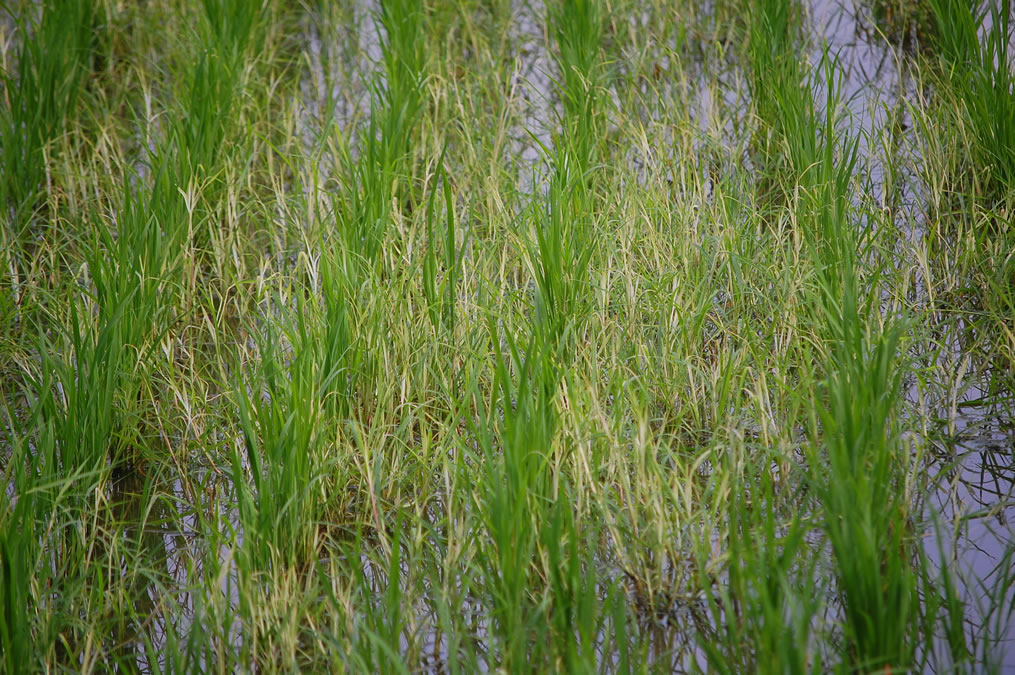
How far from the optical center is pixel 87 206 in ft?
12.5

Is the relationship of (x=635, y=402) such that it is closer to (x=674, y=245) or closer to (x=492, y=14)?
(x=674, y=245)

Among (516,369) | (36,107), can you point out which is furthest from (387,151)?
(36,107)

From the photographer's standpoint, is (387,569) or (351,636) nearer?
(351,636)

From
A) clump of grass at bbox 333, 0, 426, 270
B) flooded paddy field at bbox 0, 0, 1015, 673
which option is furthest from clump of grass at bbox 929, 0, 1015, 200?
clump of grass at bbox 333, 0, 426, 270

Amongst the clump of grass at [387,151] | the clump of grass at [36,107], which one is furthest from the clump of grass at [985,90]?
Result: the clump of grass at [36,107]

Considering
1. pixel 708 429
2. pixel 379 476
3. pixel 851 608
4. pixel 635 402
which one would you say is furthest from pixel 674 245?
pixel 851 608

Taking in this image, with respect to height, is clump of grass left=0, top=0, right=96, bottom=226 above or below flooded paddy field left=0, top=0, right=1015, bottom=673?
above

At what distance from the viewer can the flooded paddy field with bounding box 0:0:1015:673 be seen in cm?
202

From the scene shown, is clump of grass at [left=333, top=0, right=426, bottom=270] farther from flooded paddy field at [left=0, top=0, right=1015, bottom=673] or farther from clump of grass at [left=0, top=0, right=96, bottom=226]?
clump of grass at [left=0, top=0, right=96, bottom=226]

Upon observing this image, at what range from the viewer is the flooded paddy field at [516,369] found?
202 cm

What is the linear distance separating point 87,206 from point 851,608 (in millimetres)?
3067

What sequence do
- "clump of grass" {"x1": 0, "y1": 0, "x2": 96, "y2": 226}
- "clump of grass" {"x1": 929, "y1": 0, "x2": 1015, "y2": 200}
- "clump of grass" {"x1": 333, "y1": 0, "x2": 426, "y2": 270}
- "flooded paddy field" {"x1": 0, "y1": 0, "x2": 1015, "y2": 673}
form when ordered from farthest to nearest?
"clump of grass" {"x1": 0, "y1": 0, "x2": 96, "y2": 226}
"clump of grass" {"x1": 929, "y1": 0, "x2": 1015, "y2": 200}
"clump of grass" {"x1": 333, "y1": 0, "x2": 426, "y2": 270}
"flooded paddy field" {"x1": 0, "y1": 0, "x2": 1015, "y2": 673}

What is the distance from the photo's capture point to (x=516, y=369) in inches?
98.5

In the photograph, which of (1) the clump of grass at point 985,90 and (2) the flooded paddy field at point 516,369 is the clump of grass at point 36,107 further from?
(1) the clump of grass at point 985,90
